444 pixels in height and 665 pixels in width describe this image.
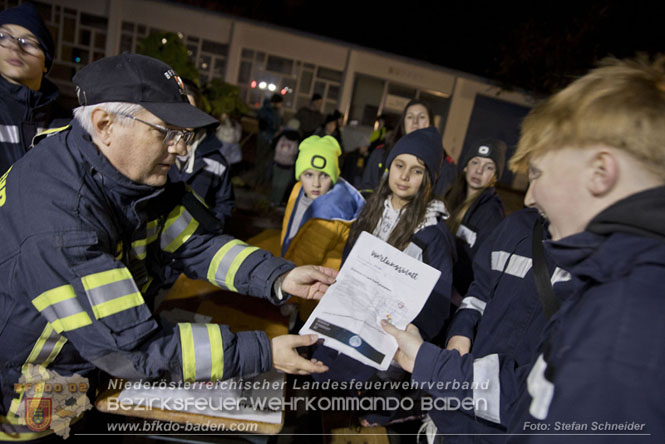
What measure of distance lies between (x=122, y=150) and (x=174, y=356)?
2.91ft

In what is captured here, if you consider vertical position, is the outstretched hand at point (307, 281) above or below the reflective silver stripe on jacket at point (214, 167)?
below

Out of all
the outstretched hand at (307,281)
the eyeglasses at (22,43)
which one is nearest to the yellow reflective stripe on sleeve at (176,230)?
Result: the outstretched hand at (307,281)

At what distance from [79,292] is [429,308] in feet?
6.42

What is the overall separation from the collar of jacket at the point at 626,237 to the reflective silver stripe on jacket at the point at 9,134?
3.56m

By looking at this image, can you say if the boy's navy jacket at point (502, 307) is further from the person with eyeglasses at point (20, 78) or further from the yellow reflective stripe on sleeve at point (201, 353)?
the person with eyeglasses at point (20, 78)

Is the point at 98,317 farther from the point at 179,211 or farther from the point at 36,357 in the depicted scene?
the point at 179,211

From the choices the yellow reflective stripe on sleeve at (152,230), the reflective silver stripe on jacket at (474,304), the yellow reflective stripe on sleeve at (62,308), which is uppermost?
the yellow reflective stripe on sleeve at (152,230)

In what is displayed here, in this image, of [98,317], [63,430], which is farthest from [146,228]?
[63,430]

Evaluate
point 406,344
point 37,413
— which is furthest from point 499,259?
point 37,413

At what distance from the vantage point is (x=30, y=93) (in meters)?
2.83

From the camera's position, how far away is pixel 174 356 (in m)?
1.54

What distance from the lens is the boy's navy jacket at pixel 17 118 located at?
2748 mm

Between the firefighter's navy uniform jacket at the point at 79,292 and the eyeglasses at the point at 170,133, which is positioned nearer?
the firefighter's navy uniform jacket at the point at 79,292

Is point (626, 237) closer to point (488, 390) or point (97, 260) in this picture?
point (488, 390)
